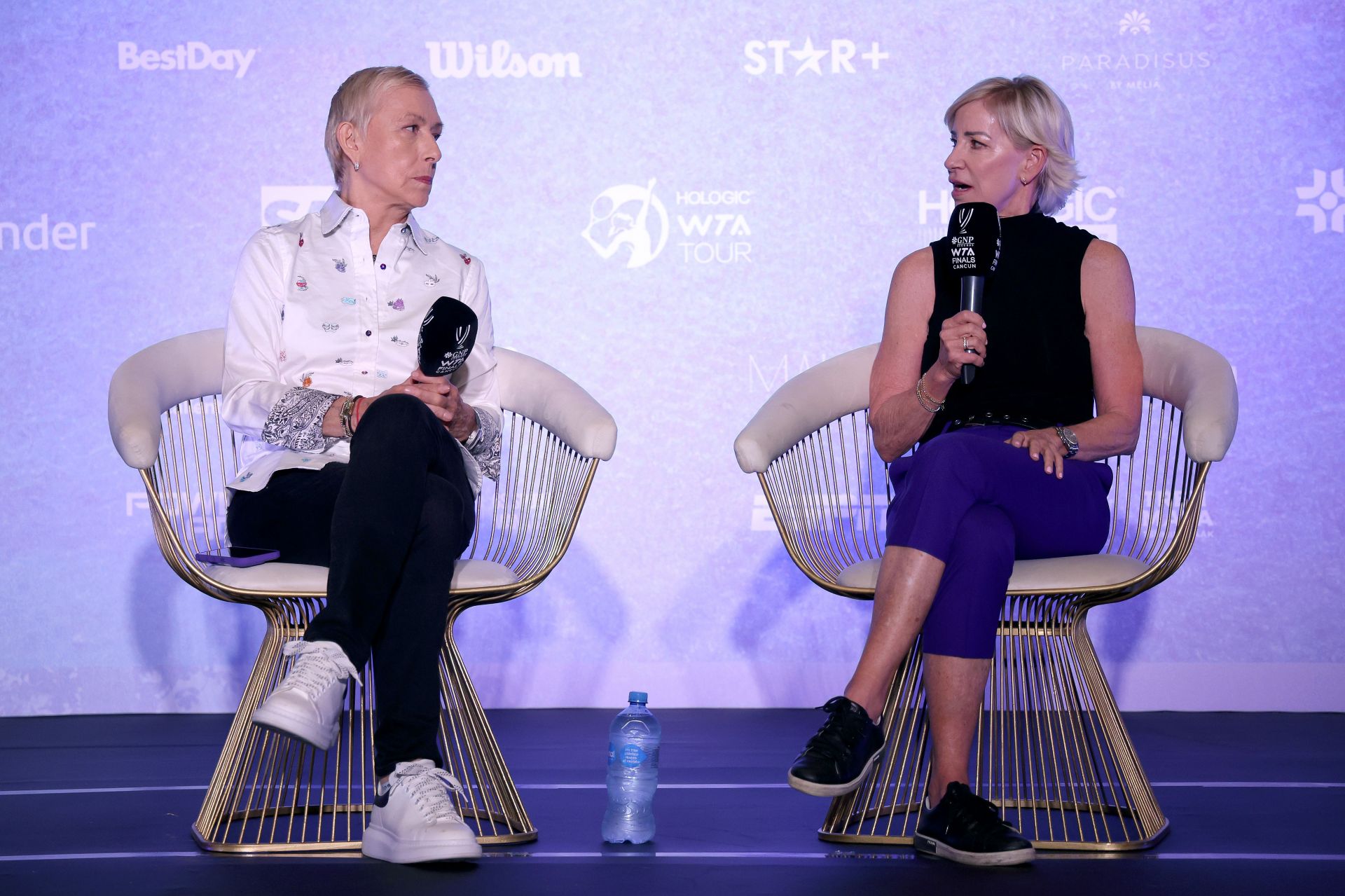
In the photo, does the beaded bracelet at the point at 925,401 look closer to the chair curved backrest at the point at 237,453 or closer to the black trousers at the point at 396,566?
the chair curved backrest at the point at 237,453

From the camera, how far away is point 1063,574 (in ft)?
6.48

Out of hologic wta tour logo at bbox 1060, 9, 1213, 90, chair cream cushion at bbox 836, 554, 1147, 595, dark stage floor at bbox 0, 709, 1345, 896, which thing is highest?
hologic wta tour logo at bbox 1060, 9, 1213, 90

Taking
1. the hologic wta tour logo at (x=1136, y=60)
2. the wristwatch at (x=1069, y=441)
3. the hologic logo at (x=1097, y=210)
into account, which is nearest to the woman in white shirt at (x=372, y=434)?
the wristwatch at (x=1069, y=441)

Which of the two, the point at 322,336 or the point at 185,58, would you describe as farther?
the point at 185,58

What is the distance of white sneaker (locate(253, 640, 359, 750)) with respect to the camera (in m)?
1.61

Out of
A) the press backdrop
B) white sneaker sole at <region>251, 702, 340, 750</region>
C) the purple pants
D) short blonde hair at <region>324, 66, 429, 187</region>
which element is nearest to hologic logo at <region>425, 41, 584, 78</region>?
the press backdrop

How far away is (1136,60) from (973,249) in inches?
69.8

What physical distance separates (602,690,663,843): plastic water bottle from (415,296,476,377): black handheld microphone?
22.4 inches

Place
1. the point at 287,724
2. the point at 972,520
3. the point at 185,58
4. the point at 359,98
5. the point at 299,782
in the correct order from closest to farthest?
the point at 287,724 < the point at 972,520 < the point at 299,782 < the point at 359,98 < the point at 185,58

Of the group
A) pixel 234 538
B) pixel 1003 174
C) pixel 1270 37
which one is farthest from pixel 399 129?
pixel 1270 37

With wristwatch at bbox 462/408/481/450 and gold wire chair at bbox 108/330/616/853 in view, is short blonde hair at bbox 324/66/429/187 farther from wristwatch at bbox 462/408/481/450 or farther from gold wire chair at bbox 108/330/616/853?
wristwatch at bbox 462/408/481/450

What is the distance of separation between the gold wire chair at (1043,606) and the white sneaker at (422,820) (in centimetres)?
57

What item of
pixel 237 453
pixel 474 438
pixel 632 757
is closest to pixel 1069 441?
pixel 632 757

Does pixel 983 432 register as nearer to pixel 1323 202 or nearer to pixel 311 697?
pixel 311 697
